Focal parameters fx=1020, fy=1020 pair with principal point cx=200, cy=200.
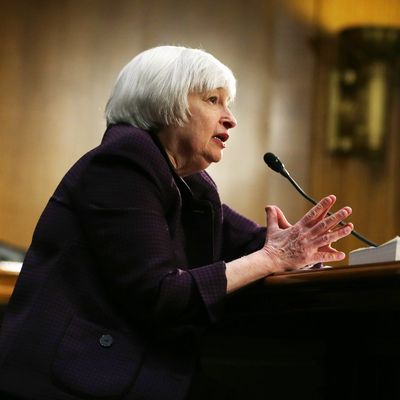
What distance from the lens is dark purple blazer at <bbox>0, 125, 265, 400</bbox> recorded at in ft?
6.57

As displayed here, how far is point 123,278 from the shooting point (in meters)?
2.03

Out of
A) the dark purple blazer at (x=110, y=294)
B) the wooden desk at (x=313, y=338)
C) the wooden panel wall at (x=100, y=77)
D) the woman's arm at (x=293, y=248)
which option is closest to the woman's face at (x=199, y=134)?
the dark purple blazer at (x=110, y=294)

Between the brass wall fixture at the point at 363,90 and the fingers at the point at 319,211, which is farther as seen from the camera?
the brass wall fixture at the point at 363,90

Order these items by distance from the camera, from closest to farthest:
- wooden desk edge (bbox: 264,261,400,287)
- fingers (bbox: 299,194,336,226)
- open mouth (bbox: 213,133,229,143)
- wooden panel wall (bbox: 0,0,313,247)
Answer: wooden desk edge (bbox: 264,261,400,287), fingers (bbox: 299,194,336,226), open mouth (bbox: 213,133,229,143), wooden panel wall (bbox: 0,0,313,247)

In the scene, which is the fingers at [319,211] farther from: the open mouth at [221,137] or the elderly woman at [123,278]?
the open mouth at [221,137]

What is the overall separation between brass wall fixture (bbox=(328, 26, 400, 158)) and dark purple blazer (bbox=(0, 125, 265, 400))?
111 inches

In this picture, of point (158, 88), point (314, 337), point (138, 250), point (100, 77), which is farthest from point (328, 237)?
point (100, 77)

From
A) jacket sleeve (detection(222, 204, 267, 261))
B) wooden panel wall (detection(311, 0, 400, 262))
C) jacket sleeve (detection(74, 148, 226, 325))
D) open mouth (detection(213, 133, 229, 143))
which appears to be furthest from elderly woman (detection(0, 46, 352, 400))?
wooden panel wall (detection(311, 0, 400, 262))

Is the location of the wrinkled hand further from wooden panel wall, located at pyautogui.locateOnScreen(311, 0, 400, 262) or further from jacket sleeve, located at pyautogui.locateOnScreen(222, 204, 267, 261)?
wooden panel wall, located at pyautogui.locateOnScreen(311, 0, 400, 262)

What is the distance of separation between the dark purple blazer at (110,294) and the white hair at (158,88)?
0.15 metres

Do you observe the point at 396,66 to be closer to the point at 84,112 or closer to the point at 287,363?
the point at 84,112

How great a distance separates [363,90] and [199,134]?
2674 mm

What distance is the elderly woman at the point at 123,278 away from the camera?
2006mm

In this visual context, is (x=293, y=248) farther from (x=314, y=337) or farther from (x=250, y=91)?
(x=250, y=91)
